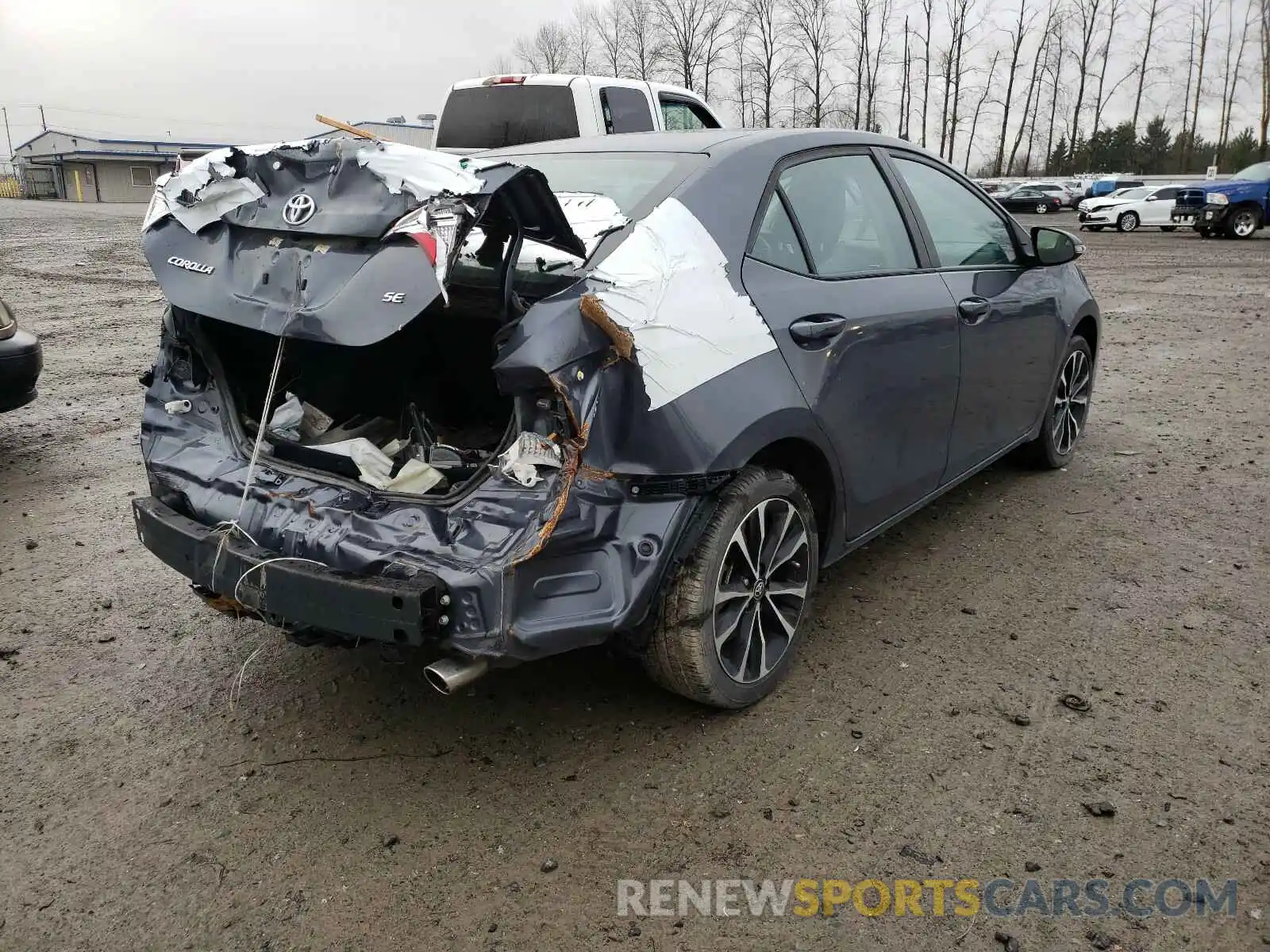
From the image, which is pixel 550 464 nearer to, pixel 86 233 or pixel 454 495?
pixel 454 495

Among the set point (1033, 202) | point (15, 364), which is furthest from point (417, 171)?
point (1033, 202)

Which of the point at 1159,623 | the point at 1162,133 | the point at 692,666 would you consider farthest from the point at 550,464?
the point at 1162,133

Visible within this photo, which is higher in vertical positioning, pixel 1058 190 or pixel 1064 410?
pixel 1058 190

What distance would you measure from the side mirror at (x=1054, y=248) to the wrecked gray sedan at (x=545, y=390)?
1029mm

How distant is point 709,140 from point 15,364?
4226mm

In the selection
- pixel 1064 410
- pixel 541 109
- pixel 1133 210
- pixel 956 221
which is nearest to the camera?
pixel 956 221

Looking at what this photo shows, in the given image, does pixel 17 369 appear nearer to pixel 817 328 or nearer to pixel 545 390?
pixel 545 390

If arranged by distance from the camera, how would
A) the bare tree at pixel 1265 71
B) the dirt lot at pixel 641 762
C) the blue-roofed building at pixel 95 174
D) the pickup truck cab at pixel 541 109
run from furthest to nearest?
1. the blue-roofed building at pixel 95 174
2. the bare tree at pixel 1265 71
3. the pickup truck cab at pixel 541 109
4. the dirt lot at pixel 641 762

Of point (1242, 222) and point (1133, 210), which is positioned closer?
point (1242, 222)

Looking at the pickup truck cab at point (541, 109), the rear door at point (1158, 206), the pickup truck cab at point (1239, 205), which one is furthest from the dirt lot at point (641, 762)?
the rear door at point (1158, 206)

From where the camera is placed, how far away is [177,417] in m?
3.14

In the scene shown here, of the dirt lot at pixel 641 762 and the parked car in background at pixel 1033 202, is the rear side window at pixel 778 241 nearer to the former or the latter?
Result: the dirt lot at pixel 641 762

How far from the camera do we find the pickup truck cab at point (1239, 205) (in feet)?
75.8

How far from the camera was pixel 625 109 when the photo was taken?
876 cm
